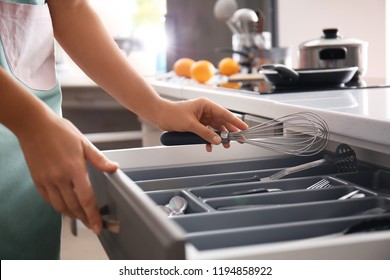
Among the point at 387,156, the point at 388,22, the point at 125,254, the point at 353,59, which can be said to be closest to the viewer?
the point at 125,254

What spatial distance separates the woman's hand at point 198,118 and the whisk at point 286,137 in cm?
1

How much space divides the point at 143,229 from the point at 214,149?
503mm

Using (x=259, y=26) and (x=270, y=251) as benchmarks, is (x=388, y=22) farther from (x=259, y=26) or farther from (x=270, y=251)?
(x=270, y=251)

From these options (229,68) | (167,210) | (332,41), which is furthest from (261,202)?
(229,68)

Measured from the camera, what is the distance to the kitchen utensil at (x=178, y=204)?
0.72 meters

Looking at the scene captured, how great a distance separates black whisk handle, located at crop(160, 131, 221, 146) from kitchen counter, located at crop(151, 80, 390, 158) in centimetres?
17

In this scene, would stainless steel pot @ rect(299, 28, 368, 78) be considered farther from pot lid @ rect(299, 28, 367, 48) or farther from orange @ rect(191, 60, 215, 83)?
orange @ rect(191, 60, 215, 83)

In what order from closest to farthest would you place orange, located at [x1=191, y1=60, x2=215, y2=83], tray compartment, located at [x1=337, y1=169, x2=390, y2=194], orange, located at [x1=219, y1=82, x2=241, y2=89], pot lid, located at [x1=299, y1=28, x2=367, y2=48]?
tray compartment, located at [x1=337, y1=169, x2=390, y2=194] < pot lid, located at [x1=299, y1=28, x2=367, y2=48] < orange, located at [x1=219, y1=82, x2=241, y2=89] < orange, located at [x1=191, y1=60, x2=215, y2=83]

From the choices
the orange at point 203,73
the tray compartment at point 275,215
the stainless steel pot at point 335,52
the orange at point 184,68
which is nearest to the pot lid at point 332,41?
the stainless steel pot at point 335,52

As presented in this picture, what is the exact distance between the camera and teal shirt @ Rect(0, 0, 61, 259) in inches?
33.6

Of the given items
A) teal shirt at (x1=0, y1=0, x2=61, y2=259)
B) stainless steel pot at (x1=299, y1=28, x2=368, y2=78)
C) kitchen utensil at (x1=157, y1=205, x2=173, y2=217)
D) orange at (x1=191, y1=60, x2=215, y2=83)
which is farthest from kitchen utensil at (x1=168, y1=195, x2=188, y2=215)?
orange at (x1=191, y1=60, x2=215, y2=83)
